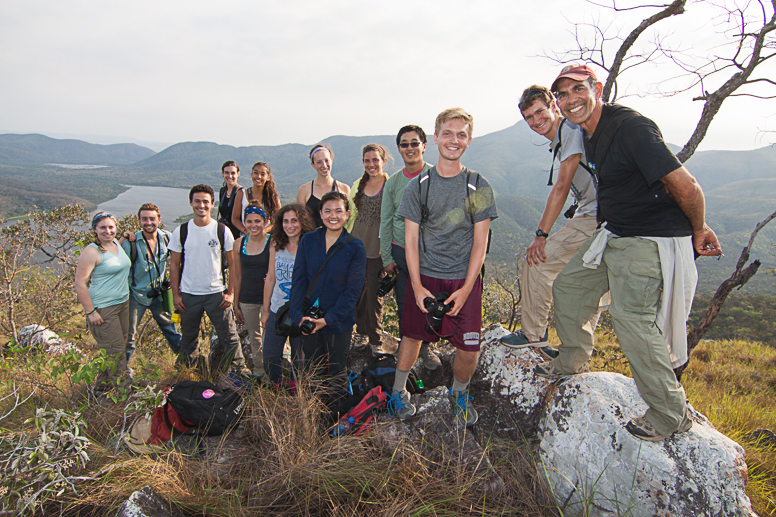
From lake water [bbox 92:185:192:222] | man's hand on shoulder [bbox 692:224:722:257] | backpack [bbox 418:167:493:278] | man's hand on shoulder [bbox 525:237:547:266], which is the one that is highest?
backpack [bbox 418:167:493:278]

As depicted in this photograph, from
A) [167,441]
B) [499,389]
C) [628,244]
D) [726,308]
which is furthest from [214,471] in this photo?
[726,308]

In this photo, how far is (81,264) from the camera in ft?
13.5

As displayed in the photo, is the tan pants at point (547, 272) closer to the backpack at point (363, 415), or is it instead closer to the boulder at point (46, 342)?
the backpack at point (363, 415)

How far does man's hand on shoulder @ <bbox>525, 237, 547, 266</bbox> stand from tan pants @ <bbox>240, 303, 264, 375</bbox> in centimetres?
328

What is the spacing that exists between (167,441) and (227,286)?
2.32m

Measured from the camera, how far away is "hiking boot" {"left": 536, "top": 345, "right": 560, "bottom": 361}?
139 inches

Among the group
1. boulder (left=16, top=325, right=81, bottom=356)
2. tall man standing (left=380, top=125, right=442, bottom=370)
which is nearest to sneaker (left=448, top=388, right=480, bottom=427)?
tall man standing (left=380, top=125, right=442, bottom=370)

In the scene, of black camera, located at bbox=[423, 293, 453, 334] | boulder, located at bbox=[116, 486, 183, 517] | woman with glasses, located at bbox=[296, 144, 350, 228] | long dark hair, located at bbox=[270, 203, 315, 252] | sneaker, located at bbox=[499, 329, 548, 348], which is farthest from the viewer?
woman with glasses, located at bbox=[296, 144, 350, 228]

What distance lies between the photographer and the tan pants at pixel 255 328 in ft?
14.7

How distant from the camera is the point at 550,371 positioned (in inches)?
130

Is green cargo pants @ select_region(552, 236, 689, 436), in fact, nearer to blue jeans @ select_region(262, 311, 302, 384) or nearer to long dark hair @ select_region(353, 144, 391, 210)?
Result: long dark hair @ select_region(353, 144, 391, 210)

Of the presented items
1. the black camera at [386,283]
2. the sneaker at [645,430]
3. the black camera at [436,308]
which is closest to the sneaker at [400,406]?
the black camera at [436,308]

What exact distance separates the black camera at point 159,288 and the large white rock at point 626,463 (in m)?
4.94

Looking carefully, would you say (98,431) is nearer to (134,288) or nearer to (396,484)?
(134,288)
